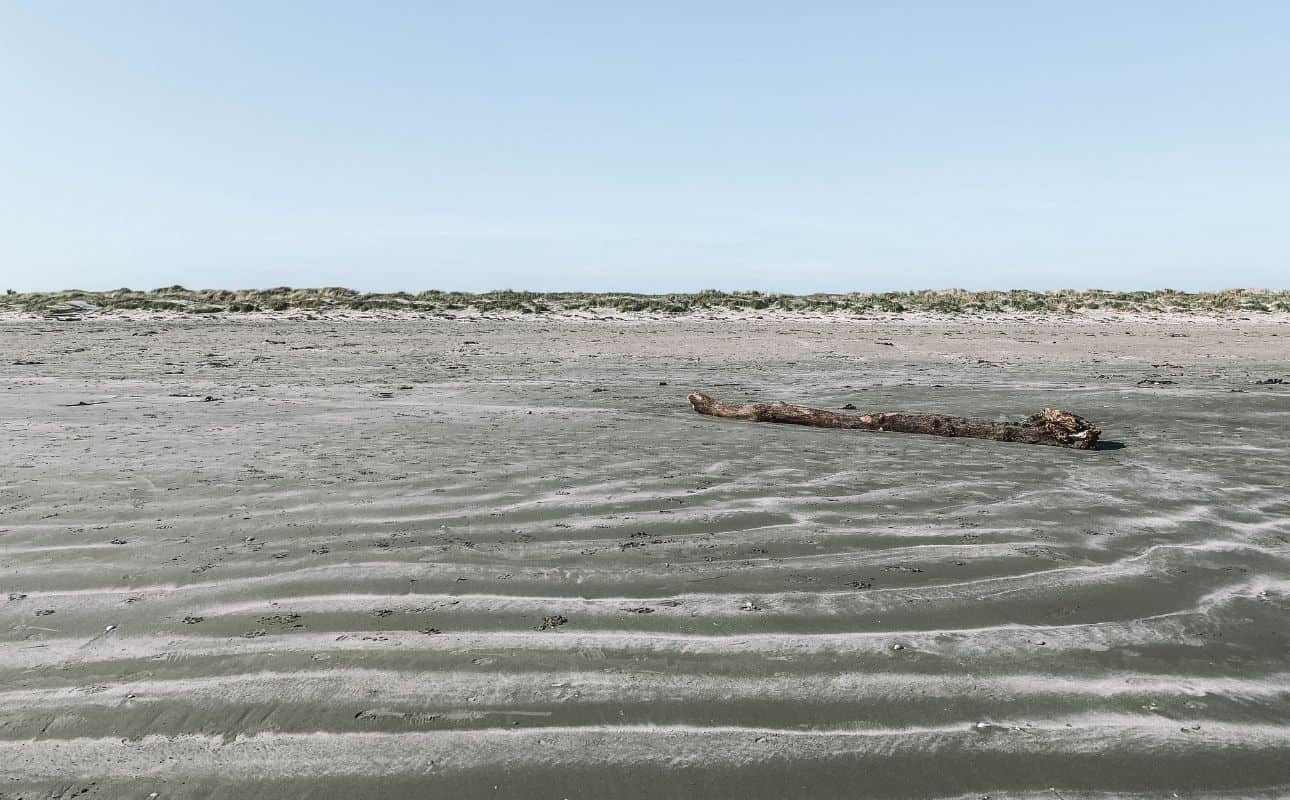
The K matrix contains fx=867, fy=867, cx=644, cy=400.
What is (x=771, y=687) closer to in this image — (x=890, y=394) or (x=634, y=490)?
(x=634, y=490)

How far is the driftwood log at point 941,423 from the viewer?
24.8ft

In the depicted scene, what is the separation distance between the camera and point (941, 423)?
26.5ft

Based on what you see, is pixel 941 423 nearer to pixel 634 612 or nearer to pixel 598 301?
pixel 634 612

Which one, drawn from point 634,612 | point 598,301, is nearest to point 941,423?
point 634,612

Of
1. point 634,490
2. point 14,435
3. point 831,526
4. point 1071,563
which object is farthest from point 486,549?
point 14,435

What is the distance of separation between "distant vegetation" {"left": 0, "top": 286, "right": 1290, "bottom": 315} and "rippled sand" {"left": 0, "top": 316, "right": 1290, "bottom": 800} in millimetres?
20993

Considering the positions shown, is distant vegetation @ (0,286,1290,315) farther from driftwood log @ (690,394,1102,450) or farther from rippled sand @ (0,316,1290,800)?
rippled sand @ (0,316,1290,800)

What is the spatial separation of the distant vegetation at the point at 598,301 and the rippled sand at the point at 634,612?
68.9 ft

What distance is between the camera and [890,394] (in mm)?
11547

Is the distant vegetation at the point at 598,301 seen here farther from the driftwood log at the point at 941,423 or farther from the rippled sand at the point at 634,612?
the rippled sand at the point at 634,612

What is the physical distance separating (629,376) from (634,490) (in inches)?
318

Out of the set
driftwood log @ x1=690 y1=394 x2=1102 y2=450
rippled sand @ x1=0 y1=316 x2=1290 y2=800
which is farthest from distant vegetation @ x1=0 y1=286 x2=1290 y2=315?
rippled sand @ x1=0 y1=316 x2=1290 y2=800

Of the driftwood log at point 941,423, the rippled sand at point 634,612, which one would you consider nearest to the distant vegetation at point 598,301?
the driftwood log at point 941,423

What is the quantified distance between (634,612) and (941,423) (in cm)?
538
